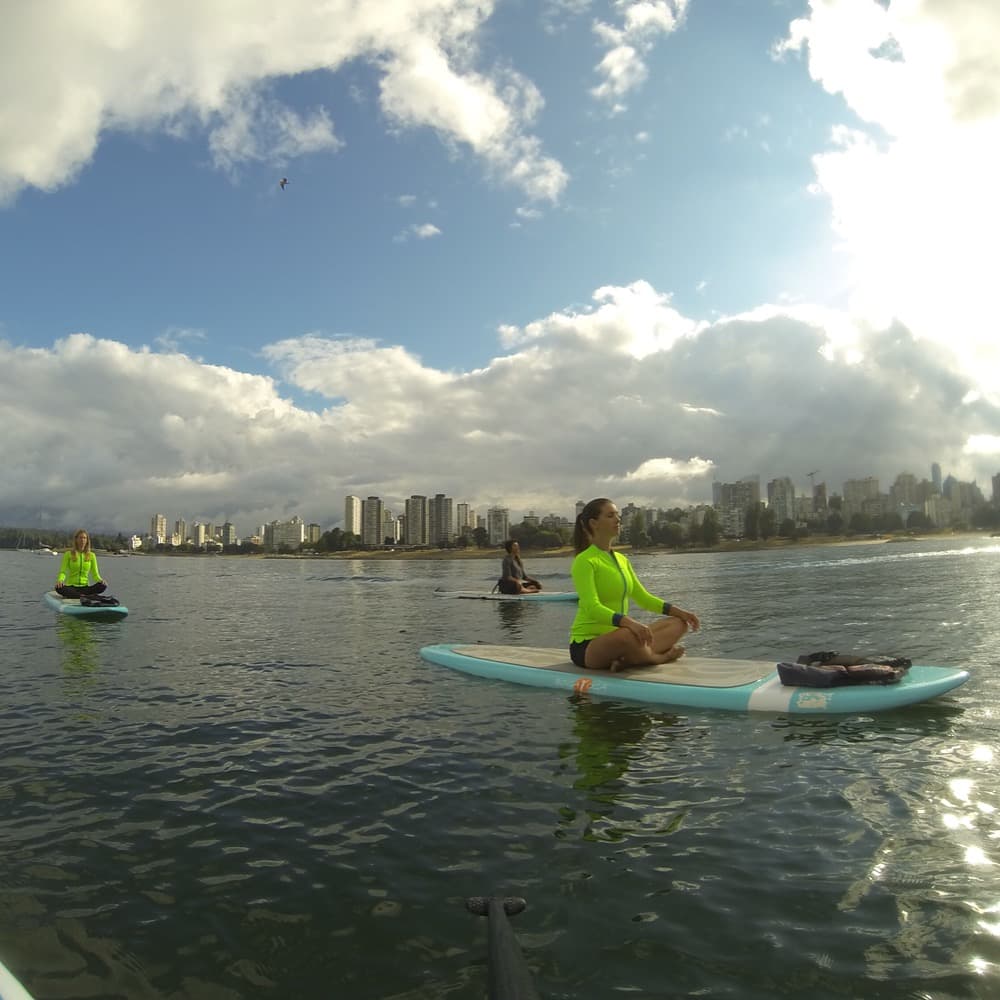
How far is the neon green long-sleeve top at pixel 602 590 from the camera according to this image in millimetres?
11219

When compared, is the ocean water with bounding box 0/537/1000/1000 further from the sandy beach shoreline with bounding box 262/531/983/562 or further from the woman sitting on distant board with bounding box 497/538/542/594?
the sandy beach shoreline with bounding box 262/531/983/562

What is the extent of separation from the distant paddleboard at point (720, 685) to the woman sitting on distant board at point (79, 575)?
18.6 m

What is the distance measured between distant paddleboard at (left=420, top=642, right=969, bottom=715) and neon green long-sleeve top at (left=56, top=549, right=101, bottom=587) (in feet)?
62.9

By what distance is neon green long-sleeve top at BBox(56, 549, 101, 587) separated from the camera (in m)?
25.7

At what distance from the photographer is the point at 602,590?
11492mm

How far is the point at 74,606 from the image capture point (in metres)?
24.2

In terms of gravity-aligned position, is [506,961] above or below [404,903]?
above

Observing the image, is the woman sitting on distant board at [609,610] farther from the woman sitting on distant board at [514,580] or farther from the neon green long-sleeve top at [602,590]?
the woman sitting on distant board at [514,580]

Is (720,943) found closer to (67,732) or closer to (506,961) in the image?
(506,961)

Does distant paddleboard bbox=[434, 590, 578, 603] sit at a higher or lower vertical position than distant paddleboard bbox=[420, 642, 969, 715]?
lower

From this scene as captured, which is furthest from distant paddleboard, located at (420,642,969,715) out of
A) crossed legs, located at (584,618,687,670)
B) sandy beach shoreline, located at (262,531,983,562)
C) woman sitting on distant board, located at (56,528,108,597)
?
sandy beach shoreline, located at (262,531,983,562)

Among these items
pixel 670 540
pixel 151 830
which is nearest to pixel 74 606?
pixel 151 830

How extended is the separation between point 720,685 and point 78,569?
81.0ft

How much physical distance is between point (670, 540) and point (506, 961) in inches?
6940
